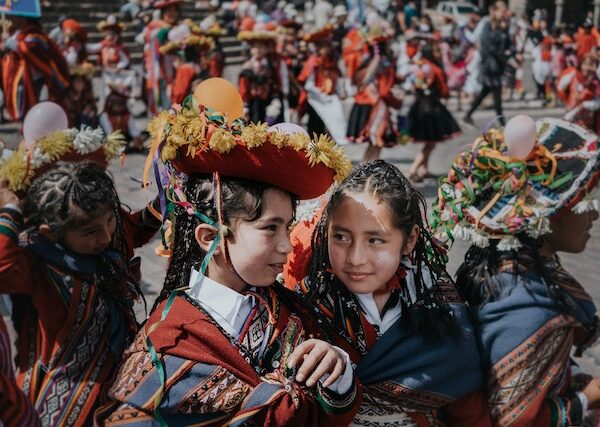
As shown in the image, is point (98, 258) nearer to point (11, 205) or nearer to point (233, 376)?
point (11, 205)

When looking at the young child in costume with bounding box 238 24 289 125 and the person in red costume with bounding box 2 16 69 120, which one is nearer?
the person in red costume with bounding box 2 16 69 120

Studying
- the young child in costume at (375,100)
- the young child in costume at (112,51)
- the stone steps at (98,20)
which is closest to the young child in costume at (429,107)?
the young child in costume at (375,100)

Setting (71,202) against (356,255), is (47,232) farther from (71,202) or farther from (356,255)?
(356,255)

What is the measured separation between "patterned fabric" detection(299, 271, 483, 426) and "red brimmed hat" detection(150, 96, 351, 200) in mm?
460

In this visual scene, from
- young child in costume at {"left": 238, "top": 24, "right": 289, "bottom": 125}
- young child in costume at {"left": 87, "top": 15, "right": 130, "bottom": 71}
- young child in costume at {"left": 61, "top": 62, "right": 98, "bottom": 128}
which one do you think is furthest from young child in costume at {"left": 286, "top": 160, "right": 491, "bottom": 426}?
young child in costume at {"left": 87, "top": 15, "right": 130, "bottom": 71}

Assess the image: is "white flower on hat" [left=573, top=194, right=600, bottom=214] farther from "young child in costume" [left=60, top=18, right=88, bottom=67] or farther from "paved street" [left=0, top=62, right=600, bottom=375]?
"young child in costume" [left=60, top=18, right=88, bottom=67]

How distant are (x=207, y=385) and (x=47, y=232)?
51.4 inches

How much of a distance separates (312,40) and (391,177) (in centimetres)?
917

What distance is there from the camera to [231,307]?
1.91m

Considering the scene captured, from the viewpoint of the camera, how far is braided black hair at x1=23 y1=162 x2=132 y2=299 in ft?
9.07

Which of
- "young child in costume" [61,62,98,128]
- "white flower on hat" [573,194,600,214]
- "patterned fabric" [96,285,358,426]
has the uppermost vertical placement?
"white flower on hat" [573,194,600,214]

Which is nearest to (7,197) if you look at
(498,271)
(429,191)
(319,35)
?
(498,271)

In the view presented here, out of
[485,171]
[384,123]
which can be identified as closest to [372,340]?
[485,171]

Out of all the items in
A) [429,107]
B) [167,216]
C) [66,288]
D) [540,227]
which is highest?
[167,216]
